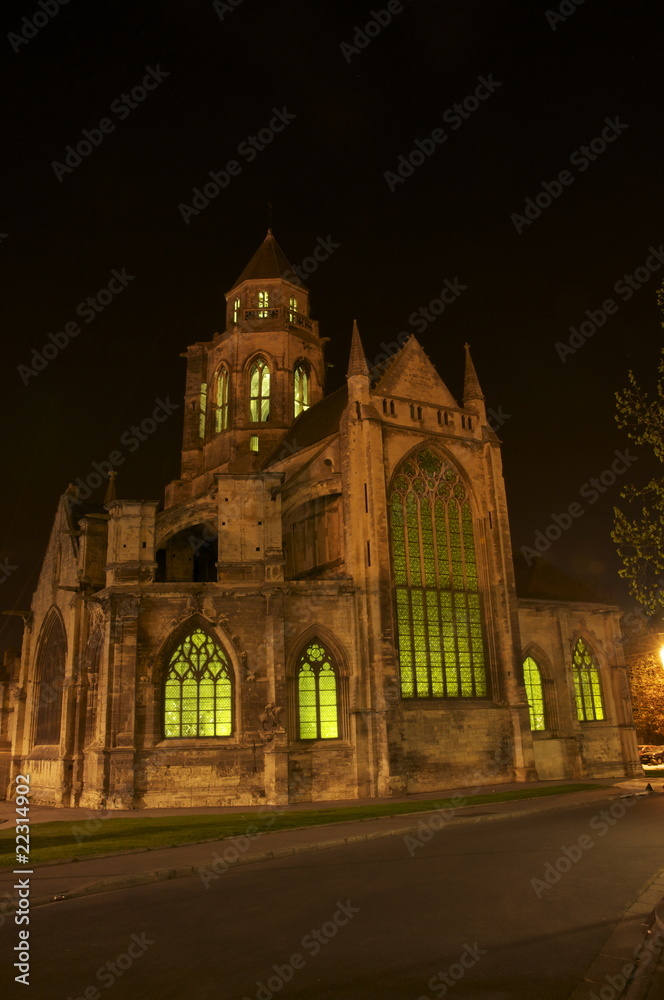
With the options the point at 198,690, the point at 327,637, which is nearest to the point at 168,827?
the point at 198,690

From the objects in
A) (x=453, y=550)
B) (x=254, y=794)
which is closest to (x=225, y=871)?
(x=254, y=794)

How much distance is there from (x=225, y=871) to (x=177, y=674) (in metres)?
12.8

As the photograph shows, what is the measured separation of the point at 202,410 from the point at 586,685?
23851 mm

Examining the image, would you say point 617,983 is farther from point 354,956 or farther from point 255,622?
point 255,622

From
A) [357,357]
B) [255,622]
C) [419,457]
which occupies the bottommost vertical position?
[255,622]

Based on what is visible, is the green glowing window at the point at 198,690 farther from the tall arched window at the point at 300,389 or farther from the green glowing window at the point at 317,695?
the tall arched window at the point at 300,389

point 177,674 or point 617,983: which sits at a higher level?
point 177,674

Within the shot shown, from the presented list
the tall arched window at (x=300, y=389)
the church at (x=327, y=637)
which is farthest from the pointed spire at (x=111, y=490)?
the tall arched window at (x=300, y=389)

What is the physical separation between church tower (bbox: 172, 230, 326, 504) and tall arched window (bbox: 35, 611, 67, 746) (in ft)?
33.5

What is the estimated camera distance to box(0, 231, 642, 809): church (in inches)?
909

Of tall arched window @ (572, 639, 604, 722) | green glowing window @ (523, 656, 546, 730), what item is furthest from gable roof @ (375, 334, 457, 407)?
tall arched window @ (572, 639, 604, 722)

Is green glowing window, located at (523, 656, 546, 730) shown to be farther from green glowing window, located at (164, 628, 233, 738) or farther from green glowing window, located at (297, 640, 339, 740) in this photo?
green glowing window, located at (164, 628, 233, 738)

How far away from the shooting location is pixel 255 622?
2395 cm

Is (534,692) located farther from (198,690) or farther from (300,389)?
(300,389)
